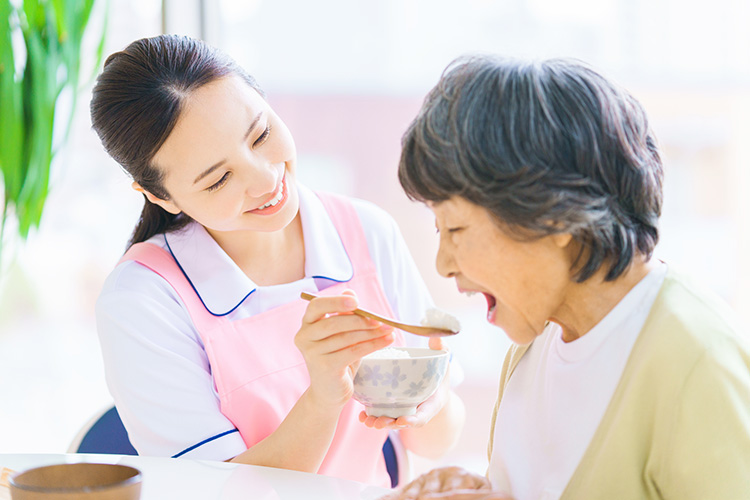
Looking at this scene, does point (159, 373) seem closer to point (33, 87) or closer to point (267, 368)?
point (267, 368)

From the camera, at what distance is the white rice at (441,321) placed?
1083 mm

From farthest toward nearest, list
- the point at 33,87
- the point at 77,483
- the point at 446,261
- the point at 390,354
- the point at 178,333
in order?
the point at 33,87
the point at 178,333
the point at 390,354
the point at 446,261
the point at 77,483

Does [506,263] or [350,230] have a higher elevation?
[506,263]

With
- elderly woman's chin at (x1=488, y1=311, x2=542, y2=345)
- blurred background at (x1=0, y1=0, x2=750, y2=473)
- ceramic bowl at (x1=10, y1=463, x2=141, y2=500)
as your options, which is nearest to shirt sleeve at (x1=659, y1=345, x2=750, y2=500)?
elderly woman's chin at (x1=488, y1=311, x2=542, y2=345)

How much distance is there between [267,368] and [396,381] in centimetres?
39

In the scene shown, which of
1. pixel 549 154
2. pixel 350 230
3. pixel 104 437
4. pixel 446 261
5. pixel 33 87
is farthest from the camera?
pixel 33 87

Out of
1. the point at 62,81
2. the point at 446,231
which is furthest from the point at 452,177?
the point at 62,81

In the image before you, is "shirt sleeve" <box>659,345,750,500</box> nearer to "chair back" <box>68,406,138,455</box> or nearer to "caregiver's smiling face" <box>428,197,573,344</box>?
"caregiver's smiling face" <box>428,197,573,344</box>

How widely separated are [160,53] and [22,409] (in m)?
2.24

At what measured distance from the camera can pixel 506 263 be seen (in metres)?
0.95

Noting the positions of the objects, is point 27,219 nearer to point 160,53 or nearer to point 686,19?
point 160,53

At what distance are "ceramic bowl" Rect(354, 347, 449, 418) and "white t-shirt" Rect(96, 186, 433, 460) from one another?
303 mm

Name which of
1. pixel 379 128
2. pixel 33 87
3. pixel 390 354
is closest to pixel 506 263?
pixel 390 354

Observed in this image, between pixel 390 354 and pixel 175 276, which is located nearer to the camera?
pixel 390 354
